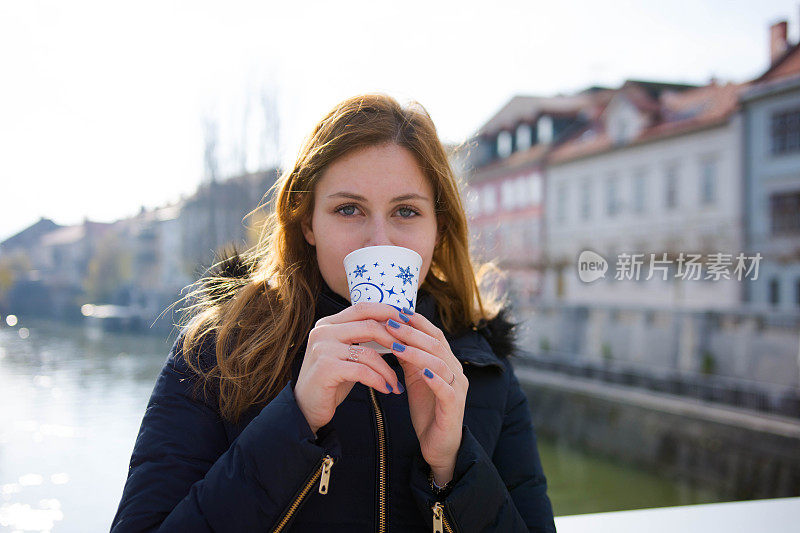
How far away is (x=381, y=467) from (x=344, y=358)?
29 cm

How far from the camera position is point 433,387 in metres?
0.87

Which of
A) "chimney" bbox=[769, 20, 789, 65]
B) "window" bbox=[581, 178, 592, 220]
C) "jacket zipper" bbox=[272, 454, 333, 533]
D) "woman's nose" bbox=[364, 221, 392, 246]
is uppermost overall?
"chimney" bbox=[769, 20, 789, 65]

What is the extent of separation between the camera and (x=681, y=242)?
56.6 ft

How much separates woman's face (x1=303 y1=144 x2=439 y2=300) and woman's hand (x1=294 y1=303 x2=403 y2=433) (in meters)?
0.21

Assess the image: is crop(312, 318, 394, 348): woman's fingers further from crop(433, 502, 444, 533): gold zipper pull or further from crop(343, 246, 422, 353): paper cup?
crop(433, 502, 444, 533): gold zipper pull

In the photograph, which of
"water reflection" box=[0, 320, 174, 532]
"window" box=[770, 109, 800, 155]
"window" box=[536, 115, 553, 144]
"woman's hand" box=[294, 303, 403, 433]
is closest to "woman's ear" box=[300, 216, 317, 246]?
"woman's hand" box=[294, 303, 403, 433]

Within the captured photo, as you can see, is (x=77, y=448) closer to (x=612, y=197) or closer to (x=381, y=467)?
(x=381, y=467)

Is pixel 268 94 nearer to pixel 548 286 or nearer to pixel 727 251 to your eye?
pixel 548 286

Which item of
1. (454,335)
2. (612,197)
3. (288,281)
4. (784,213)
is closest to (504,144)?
(612,197)

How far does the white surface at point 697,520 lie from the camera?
1.41 m

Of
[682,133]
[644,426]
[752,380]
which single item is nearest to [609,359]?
[644,426]

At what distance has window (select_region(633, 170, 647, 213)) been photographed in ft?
62.5

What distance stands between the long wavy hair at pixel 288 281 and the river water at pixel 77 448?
570cm

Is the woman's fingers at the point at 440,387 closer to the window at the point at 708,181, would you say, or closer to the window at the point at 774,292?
the window at the point at 774,292
